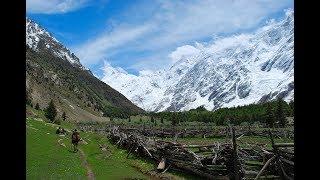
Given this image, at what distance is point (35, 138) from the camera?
47.8m

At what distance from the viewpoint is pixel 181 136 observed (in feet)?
308

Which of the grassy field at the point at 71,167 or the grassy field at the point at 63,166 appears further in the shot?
the grassy field at the point at 71,167

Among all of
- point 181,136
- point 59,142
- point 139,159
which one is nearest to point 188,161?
point 139,159

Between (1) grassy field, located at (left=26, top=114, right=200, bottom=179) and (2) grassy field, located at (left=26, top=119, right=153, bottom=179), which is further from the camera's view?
(1) grassy field, located at (left=26, top=114, right=200, bottom=179)
